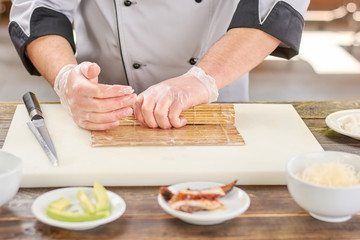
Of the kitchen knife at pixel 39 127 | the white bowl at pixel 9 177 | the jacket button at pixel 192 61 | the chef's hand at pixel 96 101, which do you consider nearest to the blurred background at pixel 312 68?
the jacket button at pixel 192 61

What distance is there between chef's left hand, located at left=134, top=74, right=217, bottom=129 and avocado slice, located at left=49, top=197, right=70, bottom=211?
0.56 meters

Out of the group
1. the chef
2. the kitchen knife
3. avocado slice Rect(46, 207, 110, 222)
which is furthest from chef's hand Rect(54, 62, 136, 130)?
avocado slice Rect(46, 207, 110, 222)

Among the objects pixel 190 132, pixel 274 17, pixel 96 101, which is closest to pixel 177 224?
pixel 190 132

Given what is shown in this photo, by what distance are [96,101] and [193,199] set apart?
0.63 m

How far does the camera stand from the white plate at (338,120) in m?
1.63

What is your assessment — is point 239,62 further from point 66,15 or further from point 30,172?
point 30,172

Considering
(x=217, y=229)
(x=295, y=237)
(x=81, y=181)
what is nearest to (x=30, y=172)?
(x=81, y=181)

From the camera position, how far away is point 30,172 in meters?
1.35

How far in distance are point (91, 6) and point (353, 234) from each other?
1371 millimetres

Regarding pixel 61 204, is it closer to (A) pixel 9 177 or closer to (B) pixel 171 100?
(A) pixel 9 177

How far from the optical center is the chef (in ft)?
5.49

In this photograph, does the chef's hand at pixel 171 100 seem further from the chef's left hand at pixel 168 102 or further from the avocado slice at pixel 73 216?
the avocado slice at pixel 73 216

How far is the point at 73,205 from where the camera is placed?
45.7 inches

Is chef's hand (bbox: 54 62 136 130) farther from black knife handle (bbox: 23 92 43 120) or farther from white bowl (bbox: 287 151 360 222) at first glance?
white bowl (bbox: 287 151 360 222)
